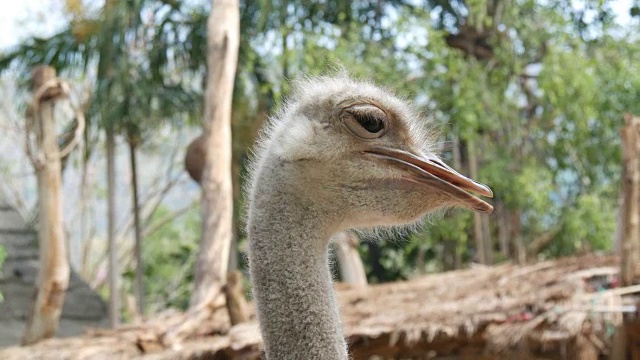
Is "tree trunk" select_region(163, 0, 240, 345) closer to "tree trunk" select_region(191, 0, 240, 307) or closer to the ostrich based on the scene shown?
"tree trunk" select_region(191, 0, 240, 307)

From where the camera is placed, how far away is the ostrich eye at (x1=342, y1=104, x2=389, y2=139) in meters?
1.78

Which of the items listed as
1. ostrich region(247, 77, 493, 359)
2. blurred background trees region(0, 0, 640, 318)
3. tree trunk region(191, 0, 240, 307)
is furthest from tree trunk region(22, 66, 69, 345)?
ostrich region(247, 77, 493, 359)

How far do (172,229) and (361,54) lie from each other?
23.5 feet

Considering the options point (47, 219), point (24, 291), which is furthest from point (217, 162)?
point (24, 291)

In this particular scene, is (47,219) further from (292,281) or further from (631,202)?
(292,281)

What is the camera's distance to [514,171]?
29.2 feet

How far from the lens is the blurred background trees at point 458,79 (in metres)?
8.25

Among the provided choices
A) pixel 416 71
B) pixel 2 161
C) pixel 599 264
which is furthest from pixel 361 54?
pixel 2 161

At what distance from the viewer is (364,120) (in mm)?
1790

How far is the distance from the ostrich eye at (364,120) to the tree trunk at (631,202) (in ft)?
8.41

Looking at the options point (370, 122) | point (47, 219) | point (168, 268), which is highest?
point (168, 268)

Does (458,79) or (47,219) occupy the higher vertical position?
(458,79)

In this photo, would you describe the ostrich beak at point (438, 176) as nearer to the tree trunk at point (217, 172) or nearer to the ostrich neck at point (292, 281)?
the ostrich neck at point (292, 281)

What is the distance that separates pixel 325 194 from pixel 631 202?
273 centimetres
